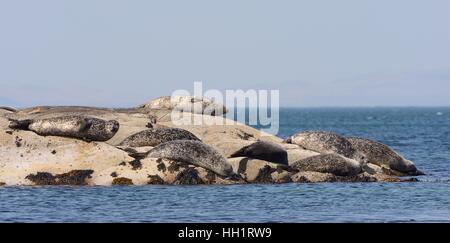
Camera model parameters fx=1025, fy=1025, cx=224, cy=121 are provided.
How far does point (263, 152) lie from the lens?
3044cm

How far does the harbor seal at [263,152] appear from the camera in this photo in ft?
99.8

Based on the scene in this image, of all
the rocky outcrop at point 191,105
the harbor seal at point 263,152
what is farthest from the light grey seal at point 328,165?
the rocky outcrop at point 191,105

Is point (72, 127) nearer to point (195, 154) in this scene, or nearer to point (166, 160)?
point (166, 160)

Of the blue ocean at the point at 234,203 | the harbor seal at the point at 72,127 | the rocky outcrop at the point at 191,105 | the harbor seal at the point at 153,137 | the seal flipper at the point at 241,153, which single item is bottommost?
the blue ocean at the point at 234,203

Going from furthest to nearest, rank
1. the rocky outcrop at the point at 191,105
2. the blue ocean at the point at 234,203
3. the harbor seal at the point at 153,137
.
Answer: the rocky outcrop at the point at 191,105 < the harbor seal at the point at 153,137 < the blue ocean at the point at 234,203

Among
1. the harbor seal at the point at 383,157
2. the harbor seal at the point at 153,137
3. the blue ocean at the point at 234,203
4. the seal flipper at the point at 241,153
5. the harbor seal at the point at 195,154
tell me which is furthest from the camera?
the harbor seal at the point at 383,157

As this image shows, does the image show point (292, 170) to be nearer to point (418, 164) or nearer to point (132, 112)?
point (132, 112)

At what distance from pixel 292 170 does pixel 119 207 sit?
7749 millimetres

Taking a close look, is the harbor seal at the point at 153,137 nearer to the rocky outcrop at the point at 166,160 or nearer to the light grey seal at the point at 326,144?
the rocky outcrop at the point at 166,160

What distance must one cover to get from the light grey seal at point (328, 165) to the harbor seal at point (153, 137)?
3.59 metres

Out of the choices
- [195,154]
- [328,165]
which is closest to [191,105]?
[328,165]

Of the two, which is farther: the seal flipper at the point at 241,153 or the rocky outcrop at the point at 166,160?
the seal flipper at the point at 241,153

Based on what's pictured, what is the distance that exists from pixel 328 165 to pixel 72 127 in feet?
25.3
